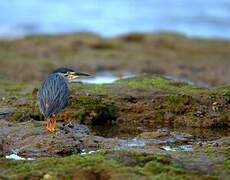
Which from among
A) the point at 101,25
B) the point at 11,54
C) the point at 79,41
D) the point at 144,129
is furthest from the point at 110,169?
the point at 101,25

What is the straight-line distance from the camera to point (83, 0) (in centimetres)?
3569

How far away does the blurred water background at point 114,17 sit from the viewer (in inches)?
1057

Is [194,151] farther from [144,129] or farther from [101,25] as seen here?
[101,25]

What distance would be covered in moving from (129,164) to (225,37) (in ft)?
58.8

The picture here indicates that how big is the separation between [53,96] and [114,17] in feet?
69.8

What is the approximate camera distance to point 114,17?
29859mm

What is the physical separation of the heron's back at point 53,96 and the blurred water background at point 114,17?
52.8ft

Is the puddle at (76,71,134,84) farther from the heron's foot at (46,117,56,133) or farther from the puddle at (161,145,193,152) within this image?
the puddle at (161,145,193,152)

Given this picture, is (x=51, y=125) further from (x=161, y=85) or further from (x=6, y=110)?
(x=161, y=85)

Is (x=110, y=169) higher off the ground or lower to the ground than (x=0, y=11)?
lower

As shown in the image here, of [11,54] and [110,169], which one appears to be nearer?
[110,169]

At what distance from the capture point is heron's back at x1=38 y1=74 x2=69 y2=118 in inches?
341

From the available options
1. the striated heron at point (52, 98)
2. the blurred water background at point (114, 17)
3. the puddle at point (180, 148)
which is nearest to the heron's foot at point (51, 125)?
the striated heron at point (52, 98)

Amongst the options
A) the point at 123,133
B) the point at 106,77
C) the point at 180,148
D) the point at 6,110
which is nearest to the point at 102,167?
the point at 180,148
